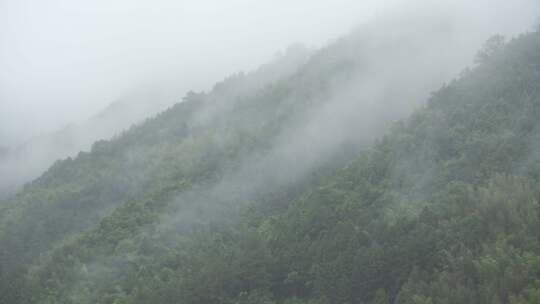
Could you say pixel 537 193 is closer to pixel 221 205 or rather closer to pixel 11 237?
pixel 221 205

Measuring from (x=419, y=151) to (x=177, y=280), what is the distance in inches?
748

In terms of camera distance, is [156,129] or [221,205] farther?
[156,129]

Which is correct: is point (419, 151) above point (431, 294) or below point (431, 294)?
above

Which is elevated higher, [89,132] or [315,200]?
[89,132]

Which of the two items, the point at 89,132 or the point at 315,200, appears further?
the point at 89,132

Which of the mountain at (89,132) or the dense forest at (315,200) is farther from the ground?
the mountain at (89,132)

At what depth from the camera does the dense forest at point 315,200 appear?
33934 mm

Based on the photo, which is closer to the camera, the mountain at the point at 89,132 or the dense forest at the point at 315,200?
the dense forest at the point at 315,200

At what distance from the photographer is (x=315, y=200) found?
48156 mm

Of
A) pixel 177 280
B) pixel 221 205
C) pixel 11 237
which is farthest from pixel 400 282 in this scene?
pixel 11 237

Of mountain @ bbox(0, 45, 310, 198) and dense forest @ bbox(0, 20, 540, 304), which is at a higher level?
mountain @ bbox(0, 45, 310, 198)

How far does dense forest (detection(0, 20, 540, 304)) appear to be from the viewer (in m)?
33.9

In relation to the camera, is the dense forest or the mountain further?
the mountain

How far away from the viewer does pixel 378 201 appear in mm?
44531
